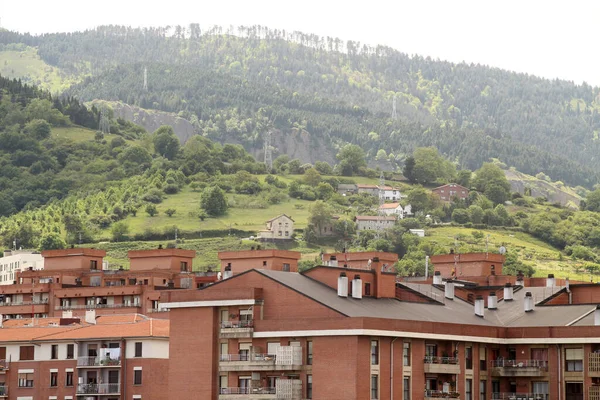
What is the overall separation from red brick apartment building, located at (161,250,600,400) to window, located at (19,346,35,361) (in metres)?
18.9

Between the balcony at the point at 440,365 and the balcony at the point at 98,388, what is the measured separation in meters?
23.4

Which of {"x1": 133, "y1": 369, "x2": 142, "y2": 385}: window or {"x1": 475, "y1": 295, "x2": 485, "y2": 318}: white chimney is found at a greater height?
{"x1": 475, "y1": 295, "x2": 485, "y2": 318}: white chimney

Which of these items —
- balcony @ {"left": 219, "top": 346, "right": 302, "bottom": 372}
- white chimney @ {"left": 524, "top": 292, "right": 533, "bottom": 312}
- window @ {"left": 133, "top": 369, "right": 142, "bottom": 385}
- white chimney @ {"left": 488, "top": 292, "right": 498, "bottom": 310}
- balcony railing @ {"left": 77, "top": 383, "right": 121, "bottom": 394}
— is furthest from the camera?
balcony railing @ {"left": 77, "top": 383, "right": 121, "bottom": 394}

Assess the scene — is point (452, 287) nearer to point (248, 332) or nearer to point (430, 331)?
point (430, 331)

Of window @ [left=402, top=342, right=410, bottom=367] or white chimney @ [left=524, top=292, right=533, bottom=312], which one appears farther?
white chimney @ [left=524, top=292, right=533, bottom=312]

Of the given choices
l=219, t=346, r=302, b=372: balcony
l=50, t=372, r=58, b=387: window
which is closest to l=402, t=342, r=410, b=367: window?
l=219, t=346, r=302, b=372: balcony

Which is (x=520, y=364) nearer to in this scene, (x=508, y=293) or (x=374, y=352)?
(x=508, y=293)

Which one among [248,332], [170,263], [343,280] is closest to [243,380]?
[248,332]

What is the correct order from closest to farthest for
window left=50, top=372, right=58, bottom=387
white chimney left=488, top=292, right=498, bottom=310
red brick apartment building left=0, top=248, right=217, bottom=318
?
white chimney left=488, top=292, right=498, bottom=310 → window left=50, top=372, right=58, bottom=387 → red brick apartment building left=0, top=248, right=217, bottom=318

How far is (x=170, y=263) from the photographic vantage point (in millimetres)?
149625

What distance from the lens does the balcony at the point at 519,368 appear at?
77.8 meters

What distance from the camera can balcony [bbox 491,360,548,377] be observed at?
77.8 m

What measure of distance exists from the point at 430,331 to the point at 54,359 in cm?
2871

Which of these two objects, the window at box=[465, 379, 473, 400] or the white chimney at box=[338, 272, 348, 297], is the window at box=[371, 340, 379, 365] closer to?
the white chimney at box=[338, 272, 348, 297]
